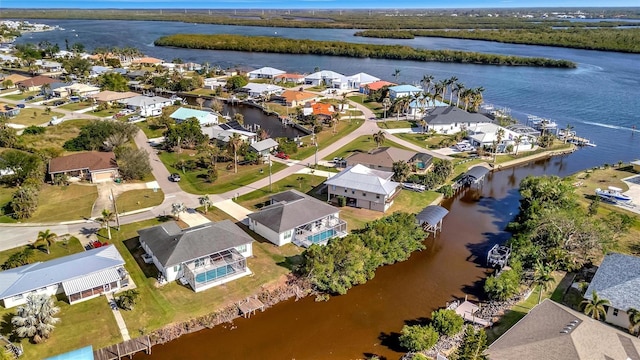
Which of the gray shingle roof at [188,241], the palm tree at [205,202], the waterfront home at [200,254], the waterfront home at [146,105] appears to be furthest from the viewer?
the waterfront home at [146,105]

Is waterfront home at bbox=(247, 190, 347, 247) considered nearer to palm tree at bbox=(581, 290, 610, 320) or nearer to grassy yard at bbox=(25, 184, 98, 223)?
grassy yard at bbox=(25, 184, 98, 223)

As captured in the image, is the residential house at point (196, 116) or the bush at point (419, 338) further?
the residential house at point (196, 116)

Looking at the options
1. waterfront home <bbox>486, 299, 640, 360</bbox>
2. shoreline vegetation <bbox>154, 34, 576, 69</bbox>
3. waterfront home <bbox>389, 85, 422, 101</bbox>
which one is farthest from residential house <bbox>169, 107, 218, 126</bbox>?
shoreline vegetation <bbox>154, 34, 576, 69</bbox>

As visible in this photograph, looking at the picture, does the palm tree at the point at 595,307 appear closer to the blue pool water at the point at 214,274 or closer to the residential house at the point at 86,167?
the blue pool water at the point at 214,274

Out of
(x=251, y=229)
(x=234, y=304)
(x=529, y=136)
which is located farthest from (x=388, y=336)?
(x=529, y=136)

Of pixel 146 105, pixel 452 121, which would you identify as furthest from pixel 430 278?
pixel 146 105

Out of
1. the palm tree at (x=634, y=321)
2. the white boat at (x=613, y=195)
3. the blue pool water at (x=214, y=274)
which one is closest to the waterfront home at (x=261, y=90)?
the white boat at (x=613, y=195)
